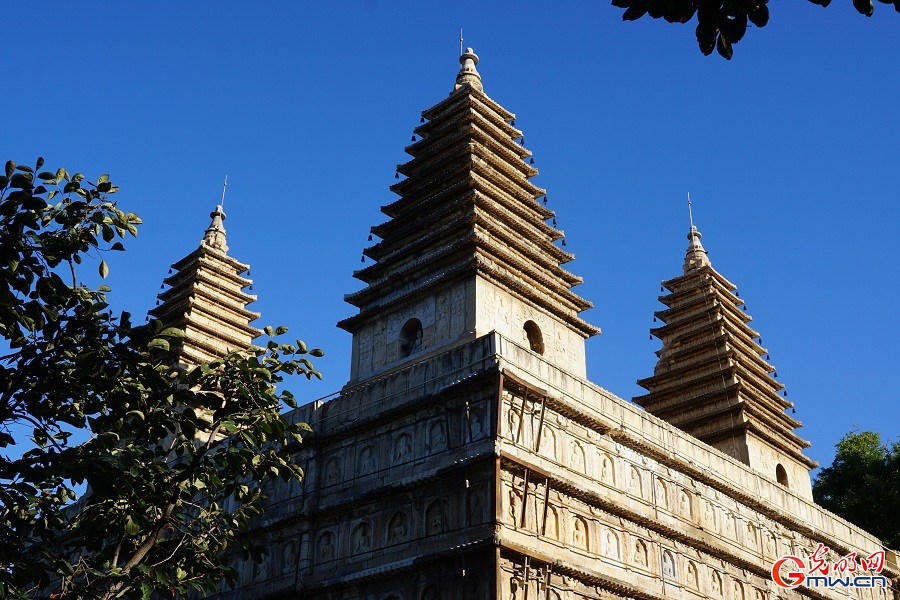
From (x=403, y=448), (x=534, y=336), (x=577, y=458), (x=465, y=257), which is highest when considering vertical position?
(x=465, y=257)

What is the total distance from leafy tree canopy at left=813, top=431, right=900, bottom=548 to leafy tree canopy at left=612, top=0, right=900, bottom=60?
42.2 m

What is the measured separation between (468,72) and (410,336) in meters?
11.9

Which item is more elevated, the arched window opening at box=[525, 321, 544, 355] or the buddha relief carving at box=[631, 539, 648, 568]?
the arched window opening at box=[525, 321, 544, 355]

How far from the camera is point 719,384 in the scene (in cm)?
3938

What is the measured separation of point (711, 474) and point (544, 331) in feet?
22.0

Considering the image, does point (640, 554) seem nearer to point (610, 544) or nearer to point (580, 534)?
point (610, 544)

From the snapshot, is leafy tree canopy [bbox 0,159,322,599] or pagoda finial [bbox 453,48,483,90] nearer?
leafy tree canopy [bbox 0,159,322,599]

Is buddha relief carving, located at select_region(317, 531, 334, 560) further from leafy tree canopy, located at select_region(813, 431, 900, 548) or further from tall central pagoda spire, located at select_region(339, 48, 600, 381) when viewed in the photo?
leafy tree canopy, located at select_region(813, 431, 900, 548)

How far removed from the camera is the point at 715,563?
94.1ft

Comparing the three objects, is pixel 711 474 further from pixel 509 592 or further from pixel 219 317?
pixel 219 317

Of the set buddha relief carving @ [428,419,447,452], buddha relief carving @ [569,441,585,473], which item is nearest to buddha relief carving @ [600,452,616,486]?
buddha relief carving @ [569,441,585,473]

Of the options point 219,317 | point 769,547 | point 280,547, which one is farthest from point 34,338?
point 219,317

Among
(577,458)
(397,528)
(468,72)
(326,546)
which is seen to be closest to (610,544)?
(577,458)

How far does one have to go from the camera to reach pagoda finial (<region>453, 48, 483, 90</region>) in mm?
36844
